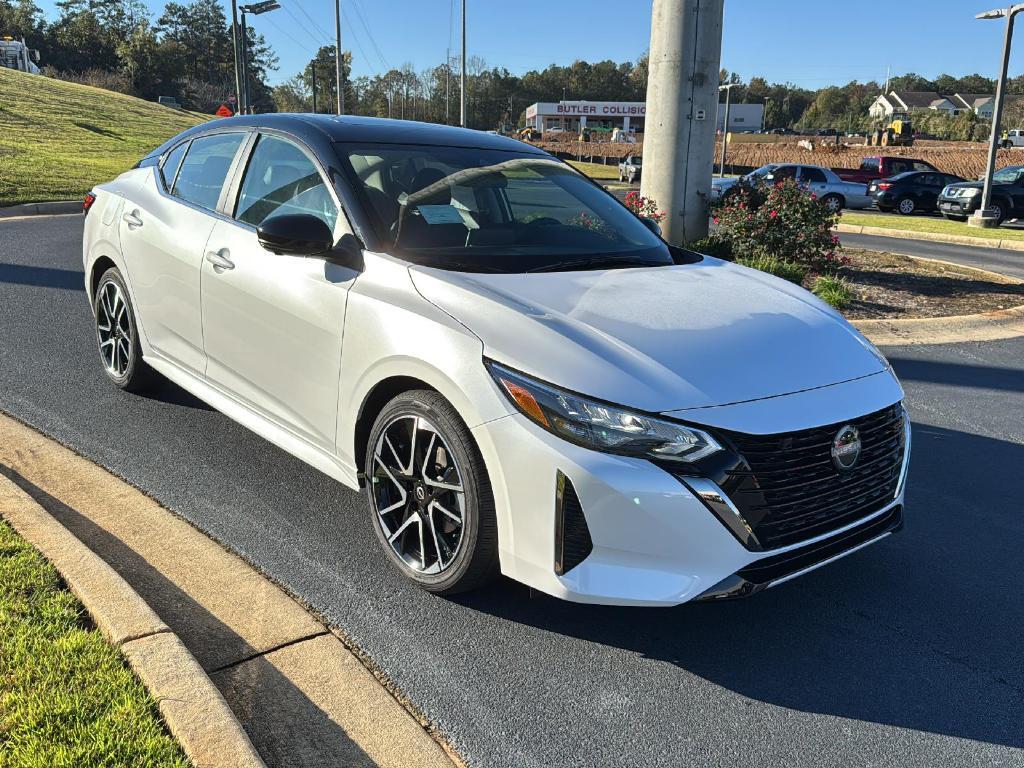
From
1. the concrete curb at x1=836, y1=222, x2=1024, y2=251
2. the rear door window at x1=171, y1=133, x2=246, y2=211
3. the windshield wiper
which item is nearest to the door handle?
the rear door window at x1=171, y1=133, x2=246, y2=211

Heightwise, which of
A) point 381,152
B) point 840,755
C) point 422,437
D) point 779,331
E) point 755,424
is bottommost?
point 840,755

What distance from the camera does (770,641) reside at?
10.1 feet

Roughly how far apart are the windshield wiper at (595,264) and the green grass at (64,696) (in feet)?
6.75

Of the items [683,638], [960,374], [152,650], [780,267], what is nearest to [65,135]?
[780,267]

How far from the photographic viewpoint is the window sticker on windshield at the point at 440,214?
12.1 feet

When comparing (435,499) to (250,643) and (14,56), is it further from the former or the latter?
(14,56)

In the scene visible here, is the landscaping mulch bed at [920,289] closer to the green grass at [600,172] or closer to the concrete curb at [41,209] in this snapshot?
the concrete curb at [41,209]

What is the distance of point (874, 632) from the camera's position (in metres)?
3.14

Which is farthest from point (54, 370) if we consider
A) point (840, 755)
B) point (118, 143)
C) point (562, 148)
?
point (562, 148)

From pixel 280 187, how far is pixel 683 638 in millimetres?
2653

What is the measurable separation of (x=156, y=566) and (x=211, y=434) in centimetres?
158

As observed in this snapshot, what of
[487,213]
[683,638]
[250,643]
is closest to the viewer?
[250,643]

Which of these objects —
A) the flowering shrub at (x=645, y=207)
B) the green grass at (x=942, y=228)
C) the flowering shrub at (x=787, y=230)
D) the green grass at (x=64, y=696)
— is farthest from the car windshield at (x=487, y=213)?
the green grass at (x=942, y=228)

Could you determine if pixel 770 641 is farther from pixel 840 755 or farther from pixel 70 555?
pixel 70 555
